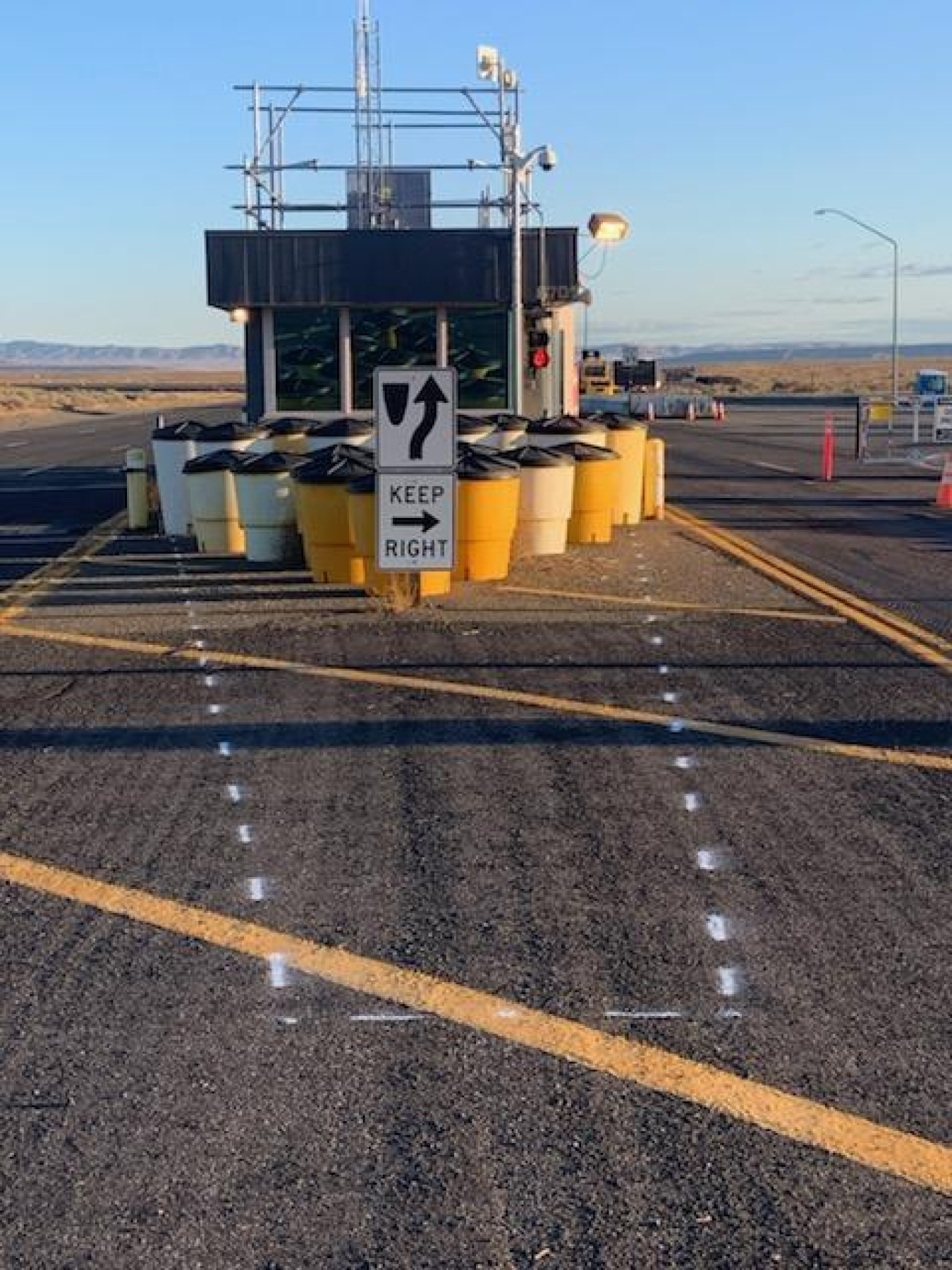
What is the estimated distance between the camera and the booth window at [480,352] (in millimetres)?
23734

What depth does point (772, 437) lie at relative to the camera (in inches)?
1834

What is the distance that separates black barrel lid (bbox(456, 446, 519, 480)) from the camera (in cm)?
1389

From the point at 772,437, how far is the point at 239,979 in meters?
42.7

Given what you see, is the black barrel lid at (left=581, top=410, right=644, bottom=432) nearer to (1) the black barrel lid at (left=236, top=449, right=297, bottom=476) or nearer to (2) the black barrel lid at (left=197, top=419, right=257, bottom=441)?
(2) the black barrel lid at (left=197, top=419, right=257, bottom=441)

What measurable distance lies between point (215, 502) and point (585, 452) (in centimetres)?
371

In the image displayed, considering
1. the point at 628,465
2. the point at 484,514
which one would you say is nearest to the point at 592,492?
the point at 628,465

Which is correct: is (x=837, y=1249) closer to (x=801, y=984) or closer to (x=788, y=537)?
(x=801, y=984)

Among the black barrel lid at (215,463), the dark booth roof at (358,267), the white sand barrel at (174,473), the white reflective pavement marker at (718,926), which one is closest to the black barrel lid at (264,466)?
the black barrel lid at (215,463)

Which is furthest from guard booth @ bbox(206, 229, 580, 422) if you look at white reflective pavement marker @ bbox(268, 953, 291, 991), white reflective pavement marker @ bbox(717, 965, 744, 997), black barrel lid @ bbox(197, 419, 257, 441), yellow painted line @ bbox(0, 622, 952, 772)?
white reflective pavement marker @ bbox(717, 965, 744, 997)

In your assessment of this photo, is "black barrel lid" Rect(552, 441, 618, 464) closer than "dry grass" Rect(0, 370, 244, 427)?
Yes

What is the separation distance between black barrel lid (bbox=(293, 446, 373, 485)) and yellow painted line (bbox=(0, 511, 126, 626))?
2.49 meters

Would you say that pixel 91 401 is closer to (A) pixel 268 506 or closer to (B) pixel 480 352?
(B) pixel 480 352

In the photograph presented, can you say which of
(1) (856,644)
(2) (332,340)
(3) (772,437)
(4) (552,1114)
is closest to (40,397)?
(3) (772,437)

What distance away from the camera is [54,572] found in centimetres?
1605
